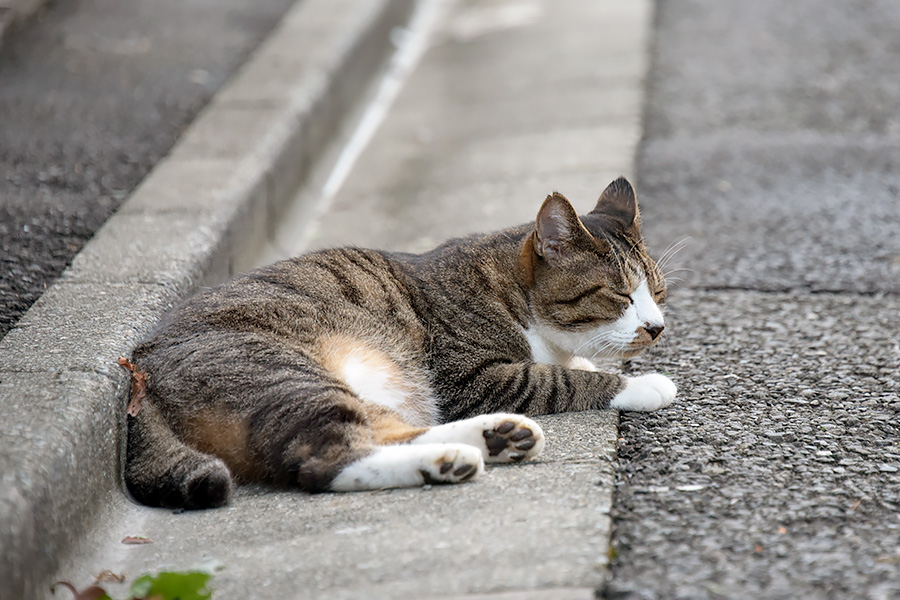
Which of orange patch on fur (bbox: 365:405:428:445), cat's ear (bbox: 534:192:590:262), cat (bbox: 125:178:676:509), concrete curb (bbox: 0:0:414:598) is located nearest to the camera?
concrete curb (bbox: 0:0:414:598)

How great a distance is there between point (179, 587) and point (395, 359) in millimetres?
1178

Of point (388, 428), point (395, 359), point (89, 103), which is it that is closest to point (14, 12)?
point (89, 103)

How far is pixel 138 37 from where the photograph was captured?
6496 mm

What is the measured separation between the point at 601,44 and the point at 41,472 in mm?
6499

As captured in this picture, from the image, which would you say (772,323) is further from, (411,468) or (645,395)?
(411,468)

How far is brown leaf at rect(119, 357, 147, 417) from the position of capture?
2.77m

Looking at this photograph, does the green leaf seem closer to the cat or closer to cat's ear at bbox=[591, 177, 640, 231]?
the cat

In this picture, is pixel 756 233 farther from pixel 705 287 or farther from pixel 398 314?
pixel 398 314

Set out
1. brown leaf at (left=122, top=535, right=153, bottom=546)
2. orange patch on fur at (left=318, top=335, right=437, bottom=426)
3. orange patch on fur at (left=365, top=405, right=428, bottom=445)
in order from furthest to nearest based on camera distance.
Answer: orange patch on fur at (left=318, top=335, right=437, bottom=426) < orange patch on fur at (left=365, top=405, right=428, bottom=445) < brown leaf at (left=122, top=535, right=153, bottom=546)

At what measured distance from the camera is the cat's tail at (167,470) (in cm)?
255

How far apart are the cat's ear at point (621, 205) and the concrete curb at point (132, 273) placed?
1.53 metres

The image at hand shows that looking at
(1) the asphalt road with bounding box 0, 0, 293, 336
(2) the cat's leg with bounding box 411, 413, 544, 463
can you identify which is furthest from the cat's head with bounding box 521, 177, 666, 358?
(1) the asphalt road with bounding box 0, 0, 293, 336

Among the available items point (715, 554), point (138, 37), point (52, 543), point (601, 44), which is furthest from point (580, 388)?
point (601, 44)

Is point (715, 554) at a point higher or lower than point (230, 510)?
higher
